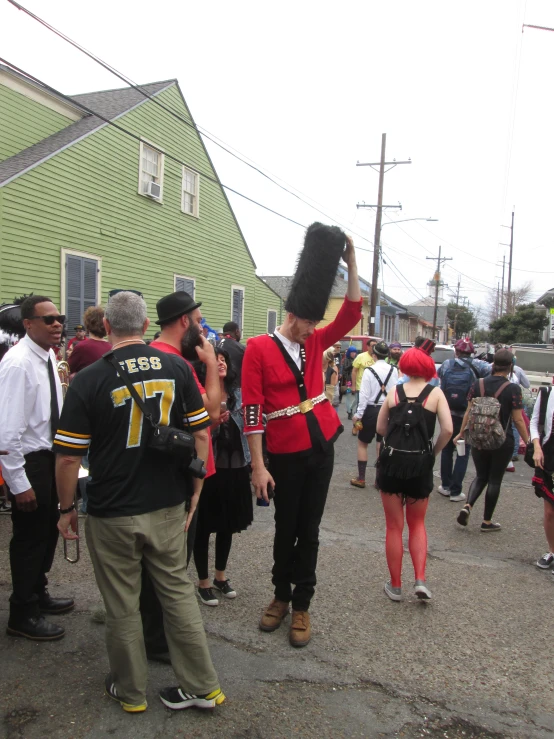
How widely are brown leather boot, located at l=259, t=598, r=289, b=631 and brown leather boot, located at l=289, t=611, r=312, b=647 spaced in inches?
4.8

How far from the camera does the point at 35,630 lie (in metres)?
3.28

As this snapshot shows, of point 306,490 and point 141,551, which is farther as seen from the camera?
point 306,490

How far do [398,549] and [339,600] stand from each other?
21.3 inches

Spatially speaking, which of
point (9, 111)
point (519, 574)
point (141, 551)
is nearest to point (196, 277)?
point (9, 111)

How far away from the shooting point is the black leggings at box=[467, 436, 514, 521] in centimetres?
554

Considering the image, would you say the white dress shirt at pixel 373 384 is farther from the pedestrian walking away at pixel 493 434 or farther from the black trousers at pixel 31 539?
the black trousers at pixel 31 539

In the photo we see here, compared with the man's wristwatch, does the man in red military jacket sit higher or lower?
higher

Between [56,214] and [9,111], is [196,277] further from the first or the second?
[9,111]

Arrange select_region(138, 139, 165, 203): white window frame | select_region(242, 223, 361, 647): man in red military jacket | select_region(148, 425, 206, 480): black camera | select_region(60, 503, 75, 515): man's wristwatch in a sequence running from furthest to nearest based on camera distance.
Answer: select_region(138, 139, 165, 203): white window frame < select_region(242, 223, 361, 647): man in red military jacket < select_region(60, 503, 75, 515): man's wristwatch < select_region(148, 425, 206, 480): black camera

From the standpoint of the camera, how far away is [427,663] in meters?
3.21

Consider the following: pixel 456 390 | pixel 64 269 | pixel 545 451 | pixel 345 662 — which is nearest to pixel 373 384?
pixel 456 390

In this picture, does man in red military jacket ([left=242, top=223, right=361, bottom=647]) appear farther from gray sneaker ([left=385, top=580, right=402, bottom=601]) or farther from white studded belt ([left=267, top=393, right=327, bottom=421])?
gray sneaker ([left=385, top=580, right=402, bottom=601])

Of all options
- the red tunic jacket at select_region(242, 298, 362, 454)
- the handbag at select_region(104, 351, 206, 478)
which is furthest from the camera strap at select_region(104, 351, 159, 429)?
the red tunic jacket at select_region(242, 298, 362, 454)

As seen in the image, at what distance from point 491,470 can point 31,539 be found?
4192 millimetres
